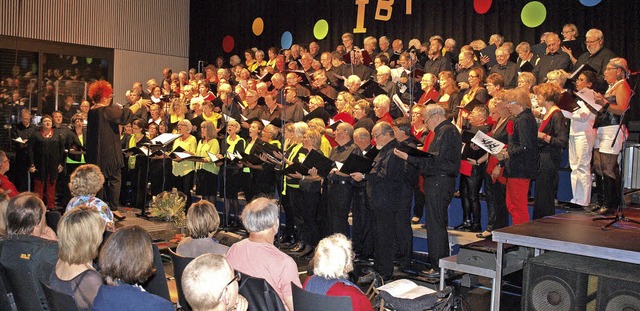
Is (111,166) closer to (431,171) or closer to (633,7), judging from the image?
(431,171)

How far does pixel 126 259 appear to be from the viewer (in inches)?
101

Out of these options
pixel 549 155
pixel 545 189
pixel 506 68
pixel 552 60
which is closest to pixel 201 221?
pixel 545 189

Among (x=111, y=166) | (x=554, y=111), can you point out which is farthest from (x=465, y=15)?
(x=111, y=166)

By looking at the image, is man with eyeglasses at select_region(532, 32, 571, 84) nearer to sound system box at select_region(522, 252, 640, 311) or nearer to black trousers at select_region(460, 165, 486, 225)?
black trousers at select_region(460, 165, 486, 225)

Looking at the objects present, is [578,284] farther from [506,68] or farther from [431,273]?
[506,68]

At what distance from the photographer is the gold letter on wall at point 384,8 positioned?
35.9ft

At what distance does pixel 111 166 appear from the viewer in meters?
8.02

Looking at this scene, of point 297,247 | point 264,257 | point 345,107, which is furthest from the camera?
point 345,107

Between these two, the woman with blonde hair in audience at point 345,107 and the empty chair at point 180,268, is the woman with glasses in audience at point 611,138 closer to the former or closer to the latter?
the woman with blonde hair in audience at point 345,107

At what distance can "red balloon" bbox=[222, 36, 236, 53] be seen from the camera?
1414cm

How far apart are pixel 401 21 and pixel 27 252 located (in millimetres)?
8657

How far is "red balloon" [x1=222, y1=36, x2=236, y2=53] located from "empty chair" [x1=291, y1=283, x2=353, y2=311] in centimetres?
1209

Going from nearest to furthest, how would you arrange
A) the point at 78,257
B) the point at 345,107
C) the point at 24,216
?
the point at 78,257, the point at 24,216, the point at 345,107

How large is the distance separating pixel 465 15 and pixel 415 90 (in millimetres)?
2323
